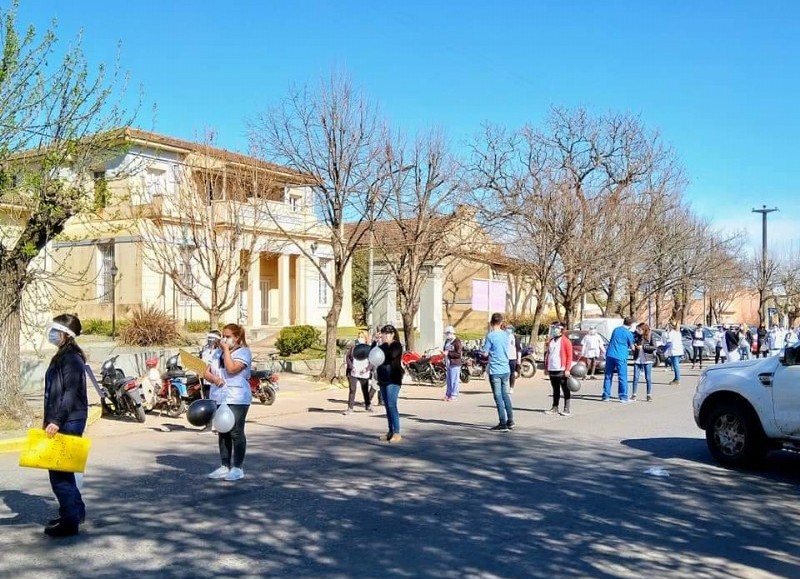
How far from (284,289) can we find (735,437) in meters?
30.7

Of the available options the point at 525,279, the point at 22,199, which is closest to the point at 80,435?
the point at 22,199

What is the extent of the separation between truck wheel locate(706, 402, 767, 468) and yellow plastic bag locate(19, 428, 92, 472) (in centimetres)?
723

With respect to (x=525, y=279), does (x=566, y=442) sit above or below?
below

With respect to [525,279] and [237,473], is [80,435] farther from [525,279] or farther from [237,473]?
[525,279]

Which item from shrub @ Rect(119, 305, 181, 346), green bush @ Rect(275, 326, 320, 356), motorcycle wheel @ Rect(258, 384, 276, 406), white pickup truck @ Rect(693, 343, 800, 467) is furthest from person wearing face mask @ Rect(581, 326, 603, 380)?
shrub @ Rect(119, 305, 181, 346)

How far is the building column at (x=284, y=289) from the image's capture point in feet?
127

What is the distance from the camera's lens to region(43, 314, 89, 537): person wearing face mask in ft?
21.8

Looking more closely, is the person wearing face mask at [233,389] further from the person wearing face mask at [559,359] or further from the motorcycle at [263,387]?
the motorcycle at [263,387]

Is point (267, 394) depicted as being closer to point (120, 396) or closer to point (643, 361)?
point (120, 396)

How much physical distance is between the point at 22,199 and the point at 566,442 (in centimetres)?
953

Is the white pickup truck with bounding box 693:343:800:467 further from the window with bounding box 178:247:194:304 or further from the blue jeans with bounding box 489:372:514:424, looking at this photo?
the window with bounding box 178:247:194:304

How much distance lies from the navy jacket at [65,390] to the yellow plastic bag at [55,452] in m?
0.14

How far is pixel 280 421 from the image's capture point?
14.9 metres

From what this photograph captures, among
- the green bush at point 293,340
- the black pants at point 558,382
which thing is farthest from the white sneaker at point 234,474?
the green bush at point 293,340
